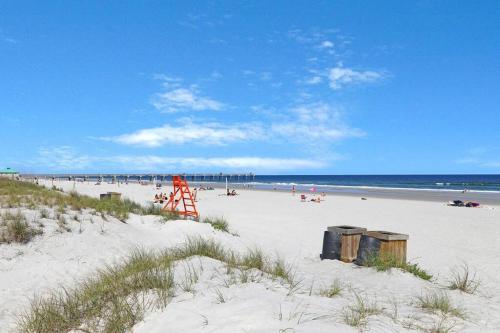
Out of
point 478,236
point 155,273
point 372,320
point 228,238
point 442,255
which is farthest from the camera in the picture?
point 478,236

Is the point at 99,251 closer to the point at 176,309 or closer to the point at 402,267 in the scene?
the point at 176,309

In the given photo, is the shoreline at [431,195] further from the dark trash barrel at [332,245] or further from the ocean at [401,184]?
the dark trash barrel at [332,245]

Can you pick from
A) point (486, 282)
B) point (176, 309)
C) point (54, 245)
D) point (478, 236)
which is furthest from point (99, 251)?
point (478, 236)

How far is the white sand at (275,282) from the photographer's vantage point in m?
3.90

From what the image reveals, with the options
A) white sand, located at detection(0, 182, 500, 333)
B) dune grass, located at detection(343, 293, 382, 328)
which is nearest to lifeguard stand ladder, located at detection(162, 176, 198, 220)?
white sand, located at detection(0, 182, 500, 333)

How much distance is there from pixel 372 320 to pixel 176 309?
192 centimetres

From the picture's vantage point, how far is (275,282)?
204 inches

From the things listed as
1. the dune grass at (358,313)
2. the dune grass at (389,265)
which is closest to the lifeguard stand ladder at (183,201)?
the dune grass at (389,265)

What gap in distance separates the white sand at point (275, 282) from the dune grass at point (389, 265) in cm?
16

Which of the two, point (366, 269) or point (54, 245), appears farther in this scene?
point (54, 245)

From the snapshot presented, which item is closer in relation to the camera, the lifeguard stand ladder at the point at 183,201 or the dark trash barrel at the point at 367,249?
the dark trash barrel at the point at 367,249

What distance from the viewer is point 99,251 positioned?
893 centimetres

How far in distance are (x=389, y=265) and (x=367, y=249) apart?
612 mm

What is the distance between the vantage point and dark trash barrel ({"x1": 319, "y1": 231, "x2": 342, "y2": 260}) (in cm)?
834
